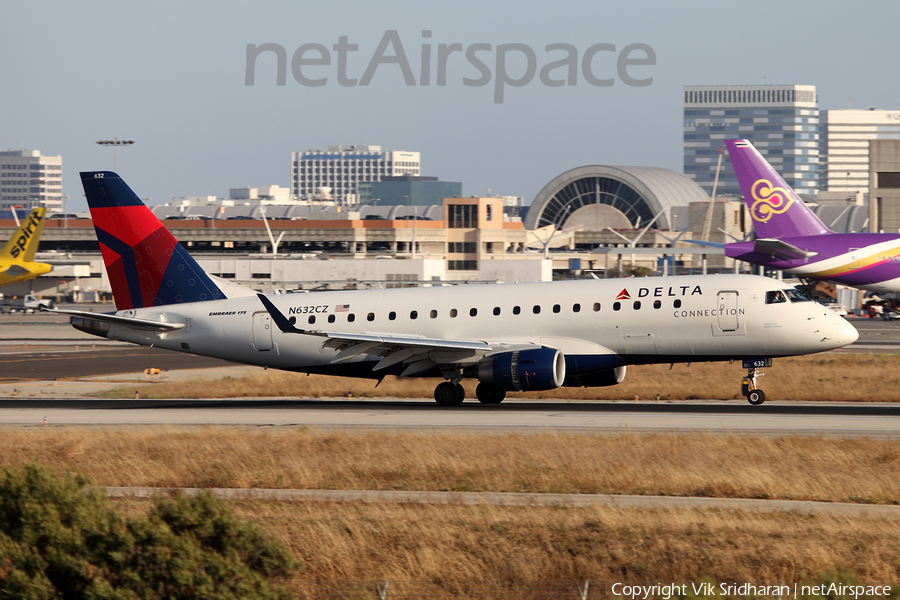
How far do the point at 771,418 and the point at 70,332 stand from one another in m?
74.2

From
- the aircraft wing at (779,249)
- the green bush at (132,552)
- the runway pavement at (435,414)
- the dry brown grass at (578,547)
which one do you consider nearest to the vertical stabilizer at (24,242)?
the runway pavement at (435,414)

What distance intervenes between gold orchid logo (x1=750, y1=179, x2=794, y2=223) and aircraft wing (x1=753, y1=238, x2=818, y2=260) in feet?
8.98

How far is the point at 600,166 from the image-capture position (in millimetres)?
199500

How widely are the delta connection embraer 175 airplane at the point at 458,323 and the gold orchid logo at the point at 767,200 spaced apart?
2704cm

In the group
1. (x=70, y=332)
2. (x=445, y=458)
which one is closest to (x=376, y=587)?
(x=445, y=458)

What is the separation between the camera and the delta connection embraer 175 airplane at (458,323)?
33.4 metres

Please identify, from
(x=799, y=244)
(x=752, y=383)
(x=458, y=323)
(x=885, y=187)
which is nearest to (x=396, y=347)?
(x=458, y=323)

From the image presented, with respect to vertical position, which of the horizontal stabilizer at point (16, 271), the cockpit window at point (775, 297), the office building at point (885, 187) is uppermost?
the office building at point (885, 187)

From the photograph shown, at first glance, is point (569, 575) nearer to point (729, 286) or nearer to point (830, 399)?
point (729, 286)

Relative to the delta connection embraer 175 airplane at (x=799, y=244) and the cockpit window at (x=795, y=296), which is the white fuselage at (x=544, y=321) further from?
the delta connection embraer 175 airplane at (x=799, y=244)

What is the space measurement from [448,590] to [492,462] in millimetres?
8043

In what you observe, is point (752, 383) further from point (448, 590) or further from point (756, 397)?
point (448, 590)

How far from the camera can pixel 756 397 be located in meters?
33.8

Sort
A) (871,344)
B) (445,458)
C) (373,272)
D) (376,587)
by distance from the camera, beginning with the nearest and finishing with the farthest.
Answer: (376,587), (445,458), (871,344), (373,272)
